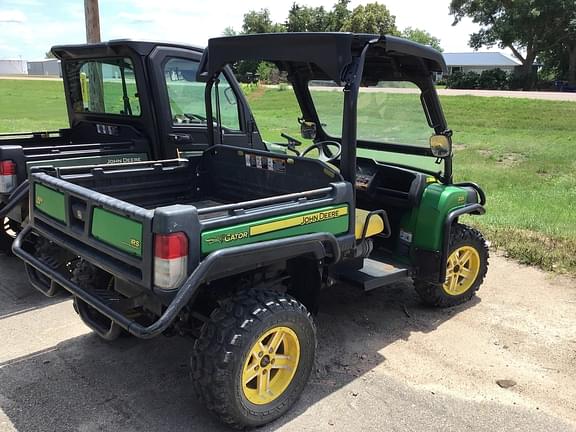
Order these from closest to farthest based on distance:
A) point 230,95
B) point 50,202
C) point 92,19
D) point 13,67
Answer: 1. point 50,202
2. point 230,95
3. point 92,19
4. point 13,67

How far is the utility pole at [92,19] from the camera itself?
29.3ft

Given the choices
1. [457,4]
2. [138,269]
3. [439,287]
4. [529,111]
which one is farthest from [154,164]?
[457,4]

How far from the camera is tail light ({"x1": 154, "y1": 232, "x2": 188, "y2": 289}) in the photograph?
2.48 meters

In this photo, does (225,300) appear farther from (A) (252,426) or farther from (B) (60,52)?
(B) (60,52)

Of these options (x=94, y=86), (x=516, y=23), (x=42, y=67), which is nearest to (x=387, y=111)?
(x=94, y=86)

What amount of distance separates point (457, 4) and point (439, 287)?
50.4m

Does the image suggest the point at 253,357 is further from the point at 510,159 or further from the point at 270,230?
the point at 510,159

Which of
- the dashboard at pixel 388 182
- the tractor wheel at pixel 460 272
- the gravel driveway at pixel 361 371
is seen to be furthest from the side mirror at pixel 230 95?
the tractor wheel at pixel 460 272

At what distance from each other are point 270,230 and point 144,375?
4.47 feet

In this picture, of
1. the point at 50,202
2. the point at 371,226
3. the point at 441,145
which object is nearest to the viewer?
the point at 50,202

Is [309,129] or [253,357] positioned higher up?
[309,129]

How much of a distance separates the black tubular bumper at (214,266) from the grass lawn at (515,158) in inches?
66.6

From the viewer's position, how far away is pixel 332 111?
15.6 ft

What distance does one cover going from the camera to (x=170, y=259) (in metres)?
2.48
